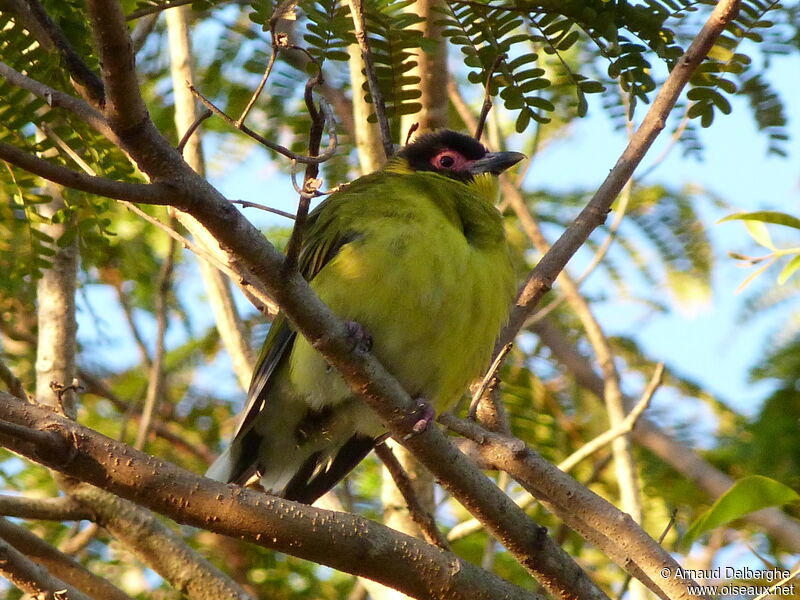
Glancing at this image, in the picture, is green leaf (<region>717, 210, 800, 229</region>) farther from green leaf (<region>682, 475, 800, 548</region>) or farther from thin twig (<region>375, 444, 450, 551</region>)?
thin twig (<region>375, 444, 450, 551</region>)

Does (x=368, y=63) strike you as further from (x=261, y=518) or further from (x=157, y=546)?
(x=157, y=546)

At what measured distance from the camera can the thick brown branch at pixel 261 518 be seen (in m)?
2.28

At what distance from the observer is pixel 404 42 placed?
11.3ft

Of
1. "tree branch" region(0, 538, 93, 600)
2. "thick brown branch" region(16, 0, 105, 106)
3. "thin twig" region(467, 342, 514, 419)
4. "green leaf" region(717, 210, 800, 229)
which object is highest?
"thick brown branch" region(16, 0, 105, 106)

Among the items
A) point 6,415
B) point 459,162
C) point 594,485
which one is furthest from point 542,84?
point 594,485

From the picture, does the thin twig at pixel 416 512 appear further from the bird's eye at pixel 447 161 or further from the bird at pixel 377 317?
the bird's eye at pixel 447 161

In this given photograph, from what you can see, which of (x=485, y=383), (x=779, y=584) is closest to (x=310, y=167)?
(x=485, y=383)

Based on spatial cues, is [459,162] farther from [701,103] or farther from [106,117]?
[106,117]

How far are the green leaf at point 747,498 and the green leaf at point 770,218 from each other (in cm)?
71

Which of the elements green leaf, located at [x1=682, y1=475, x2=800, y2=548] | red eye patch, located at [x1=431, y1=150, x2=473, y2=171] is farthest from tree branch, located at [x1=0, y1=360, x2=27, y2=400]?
green leaf, located at [x1=682, y1=475, x2=800, y2=548]

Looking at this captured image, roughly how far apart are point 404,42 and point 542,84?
475 millimetres

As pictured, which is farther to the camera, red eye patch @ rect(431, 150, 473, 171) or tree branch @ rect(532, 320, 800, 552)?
red eye patch @ rect(431, 150, 473, 171)

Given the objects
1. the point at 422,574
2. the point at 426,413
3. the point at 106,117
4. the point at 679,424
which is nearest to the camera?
the point at 106,117

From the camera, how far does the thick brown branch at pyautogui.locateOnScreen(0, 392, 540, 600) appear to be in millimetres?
2281
